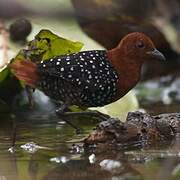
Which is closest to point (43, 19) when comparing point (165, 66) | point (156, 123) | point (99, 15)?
point (99, 15)

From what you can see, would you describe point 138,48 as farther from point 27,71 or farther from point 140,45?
point 27,71

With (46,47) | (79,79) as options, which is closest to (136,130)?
(79,79)

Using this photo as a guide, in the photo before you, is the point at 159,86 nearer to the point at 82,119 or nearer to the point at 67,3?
the point at 67,3

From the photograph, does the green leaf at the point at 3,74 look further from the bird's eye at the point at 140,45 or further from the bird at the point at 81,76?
the bird's eye at the point at 140,45

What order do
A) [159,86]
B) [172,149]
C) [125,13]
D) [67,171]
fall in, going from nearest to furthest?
[67,171] → [172,149] → [159,86] → [125,13]

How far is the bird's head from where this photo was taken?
4.28m

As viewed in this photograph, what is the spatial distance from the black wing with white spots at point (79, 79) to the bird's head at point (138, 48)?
22cm

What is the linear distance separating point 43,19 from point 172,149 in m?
2.87

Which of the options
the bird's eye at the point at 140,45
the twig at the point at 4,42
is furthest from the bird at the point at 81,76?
the twig at the point at 4,42

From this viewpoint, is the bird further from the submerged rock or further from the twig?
the twig

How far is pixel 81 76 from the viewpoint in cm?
396

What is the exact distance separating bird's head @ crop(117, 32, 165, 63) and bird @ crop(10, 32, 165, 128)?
68 mm

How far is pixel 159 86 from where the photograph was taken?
656 centimetres

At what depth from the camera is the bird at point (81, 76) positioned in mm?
3961
